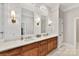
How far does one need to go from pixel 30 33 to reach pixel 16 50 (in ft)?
1.42

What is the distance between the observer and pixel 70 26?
7.98ft

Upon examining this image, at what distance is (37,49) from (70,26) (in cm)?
80

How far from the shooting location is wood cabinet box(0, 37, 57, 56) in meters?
2.18

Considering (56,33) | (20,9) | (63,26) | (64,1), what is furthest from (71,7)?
(20,9)

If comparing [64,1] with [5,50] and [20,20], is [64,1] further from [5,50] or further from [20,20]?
[5,50]

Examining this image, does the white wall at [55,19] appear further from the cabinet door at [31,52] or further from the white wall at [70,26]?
the cabinet door at [31,52]

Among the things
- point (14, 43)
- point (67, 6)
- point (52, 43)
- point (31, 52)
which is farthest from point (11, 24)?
point (67, 6)

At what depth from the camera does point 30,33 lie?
237cm

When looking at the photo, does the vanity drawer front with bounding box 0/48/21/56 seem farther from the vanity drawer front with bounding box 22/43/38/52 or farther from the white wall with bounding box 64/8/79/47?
the white wall with bounding box 64/8/79/47

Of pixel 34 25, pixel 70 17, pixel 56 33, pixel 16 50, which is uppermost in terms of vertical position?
pixel 70 17

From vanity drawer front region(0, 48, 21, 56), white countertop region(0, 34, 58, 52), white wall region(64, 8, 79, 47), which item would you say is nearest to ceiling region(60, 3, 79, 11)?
white wall region(64, 8, 79, 47)

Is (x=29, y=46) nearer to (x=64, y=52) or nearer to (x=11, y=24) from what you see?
(x=11, y=24)

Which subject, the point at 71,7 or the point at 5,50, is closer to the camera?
the point at 5,50

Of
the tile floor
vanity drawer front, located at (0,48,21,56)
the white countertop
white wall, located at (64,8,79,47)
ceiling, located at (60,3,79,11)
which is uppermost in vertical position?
ceiling, located at (60,3,79,11)
